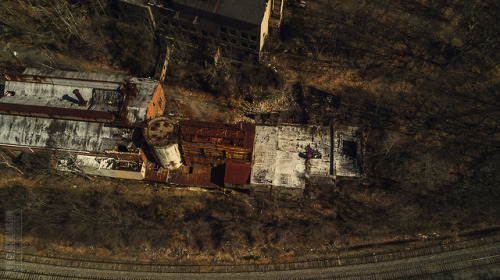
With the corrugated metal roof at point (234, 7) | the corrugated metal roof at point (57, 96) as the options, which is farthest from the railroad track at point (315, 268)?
the corrugated metal roof at point (234, 7)

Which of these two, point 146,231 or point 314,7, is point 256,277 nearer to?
point 146,231

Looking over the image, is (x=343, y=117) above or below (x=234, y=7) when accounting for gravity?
below

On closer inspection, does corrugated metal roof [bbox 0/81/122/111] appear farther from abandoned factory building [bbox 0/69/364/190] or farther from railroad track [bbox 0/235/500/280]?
railroad track [bbox 0/235/500/280]

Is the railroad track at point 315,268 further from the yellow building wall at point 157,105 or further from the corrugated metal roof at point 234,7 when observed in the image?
the corrugated metal roof at point 234,7

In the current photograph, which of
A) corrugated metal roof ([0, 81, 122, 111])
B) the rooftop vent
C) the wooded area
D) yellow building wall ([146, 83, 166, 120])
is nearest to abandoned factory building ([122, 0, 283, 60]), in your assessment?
the wooded area

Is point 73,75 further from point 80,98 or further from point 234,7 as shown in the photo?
point 234,7

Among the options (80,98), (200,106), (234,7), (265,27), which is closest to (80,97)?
(80,98)
